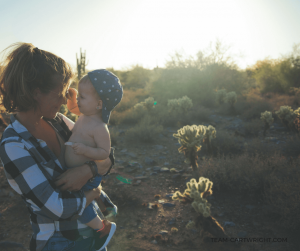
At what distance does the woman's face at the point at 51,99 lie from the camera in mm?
1568

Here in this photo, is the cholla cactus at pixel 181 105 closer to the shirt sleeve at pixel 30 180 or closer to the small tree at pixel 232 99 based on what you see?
the small tree at pixel 232 99

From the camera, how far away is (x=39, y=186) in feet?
4.21

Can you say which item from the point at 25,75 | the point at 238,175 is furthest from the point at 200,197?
the point at 25,75

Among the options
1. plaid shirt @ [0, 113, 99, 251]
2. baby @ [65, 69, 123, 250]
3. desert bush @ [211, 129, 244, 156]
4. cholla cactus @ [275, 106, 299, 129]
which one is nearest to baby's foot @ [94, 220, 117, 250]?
baby @ [65, 69, 123, 250]

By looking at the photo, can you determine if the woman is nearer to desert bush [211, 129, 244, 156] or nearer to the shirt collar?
the shirt collar

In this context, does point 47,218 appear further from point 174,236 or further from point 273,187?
point 273,187

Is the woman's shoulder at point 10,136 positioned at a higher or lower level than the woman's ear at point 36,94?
lower

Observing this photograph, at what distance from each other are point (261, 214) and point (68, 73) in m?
4.64

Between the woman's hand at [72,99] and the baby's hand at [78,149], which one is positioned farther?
the woman's hand at [72,99]

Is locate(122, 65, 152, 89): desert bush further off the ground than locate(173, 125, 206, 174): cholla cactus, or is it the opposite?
locate(122, 65, 152, 89): desert bush

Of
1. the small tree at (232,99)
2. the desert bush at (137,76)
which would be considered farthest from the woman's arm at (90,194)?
the desert bush at (137,76)

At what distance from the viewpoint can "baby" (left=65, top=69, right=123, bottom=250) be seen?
5.49ft

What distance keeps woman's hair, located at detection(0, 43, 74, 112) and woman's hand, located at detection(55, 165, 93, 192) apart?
1.90 feet

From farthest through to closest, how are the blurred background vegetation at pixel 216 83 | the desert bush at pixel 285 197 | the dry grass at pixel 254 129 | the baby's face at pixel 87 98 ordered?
the blurred background vegetation at pixel 216 83
the dry grass at pixel 254 129
the desert bush at pixel 285 197
the baby's face at pixel 87 98
